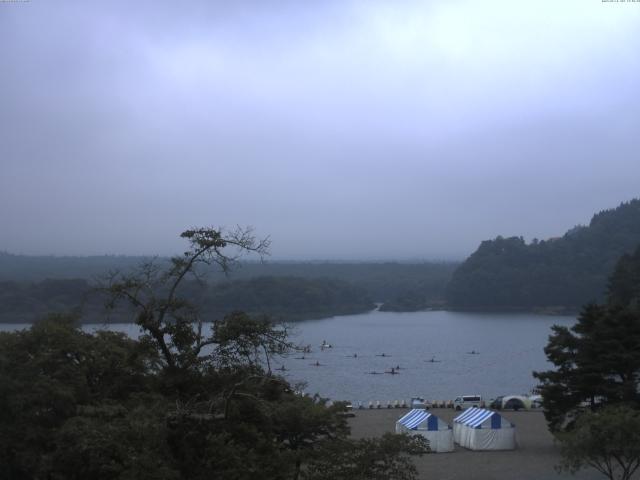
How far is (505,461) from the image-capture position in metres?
13.5

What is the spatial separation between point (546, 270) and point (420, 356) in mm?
34159

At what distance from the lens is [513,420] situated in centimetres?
1814

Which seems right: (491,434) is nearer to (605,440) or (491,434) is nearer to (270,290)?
(605,440)

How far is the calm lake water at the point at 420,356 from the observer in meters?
28.3

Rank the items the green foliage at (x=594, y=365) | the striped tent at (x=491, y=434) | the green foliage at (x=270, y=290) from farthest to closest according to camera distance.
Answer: the green foliage at (x=270, y=290) < the striped tent at (x=491, y=434) < the green foliage at (x=594, y=365)

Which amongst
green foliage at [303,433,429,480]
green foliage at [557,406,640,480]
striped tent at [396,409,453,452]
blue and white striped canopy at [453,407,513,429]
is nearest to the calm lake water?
striped tent at [396,409,453,452]

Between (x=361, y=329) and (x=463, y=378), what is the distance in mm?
22194

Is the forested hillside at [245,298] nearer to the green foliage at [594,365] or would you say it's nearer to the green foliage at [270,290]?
the green foliage at [270,290]

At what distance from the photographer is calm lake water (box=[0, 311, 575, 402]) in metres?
28.3

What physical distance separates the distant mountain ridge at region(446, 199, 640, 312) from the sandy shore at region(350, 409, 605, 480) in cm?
5085

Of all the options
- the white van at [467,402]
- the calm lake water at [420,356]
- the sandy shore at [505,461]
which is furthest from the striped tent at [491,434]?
the white van at [467,402]

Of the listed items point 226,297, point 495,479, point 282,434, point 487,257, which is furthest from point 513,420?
point 487,257

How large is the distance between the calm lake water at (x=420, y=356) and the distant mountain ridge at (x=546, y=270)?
6001 millimetres

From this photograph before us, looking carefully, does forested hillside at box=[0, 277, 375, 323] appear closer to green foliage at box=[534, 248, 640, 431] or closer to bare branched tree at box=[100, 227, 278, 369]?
green foliage at box=[534, 248, 640, 431]
